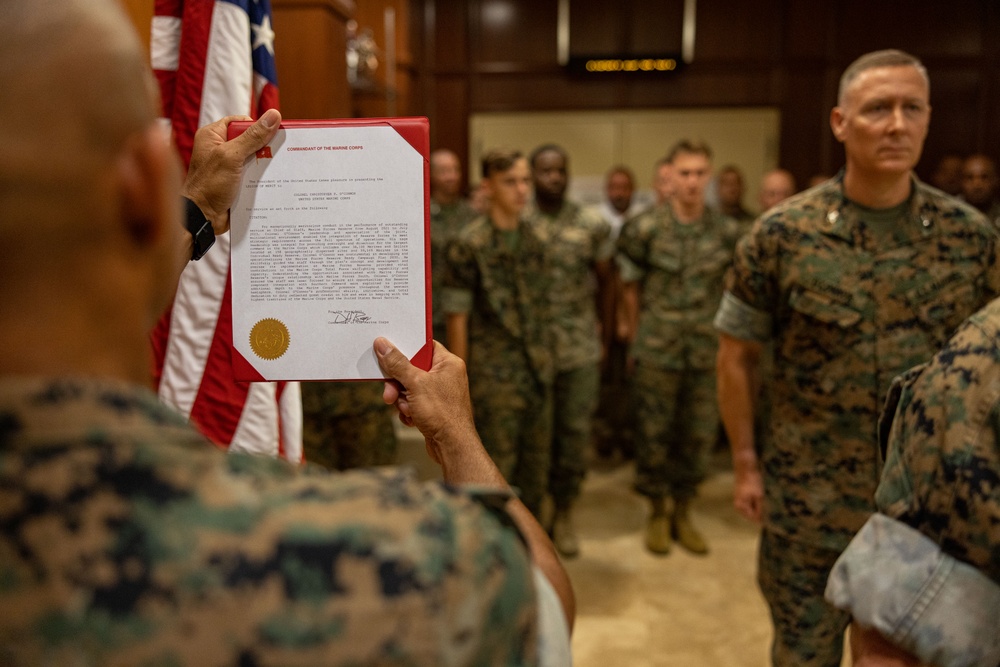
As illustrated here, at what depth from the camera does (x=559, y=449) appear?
3219 mm

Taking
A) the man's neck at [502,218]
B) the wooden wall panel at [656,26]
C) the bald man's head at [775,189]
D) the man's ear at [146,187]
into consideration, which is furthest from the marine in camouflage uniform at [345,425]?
the wooden wall panel at [656,26]

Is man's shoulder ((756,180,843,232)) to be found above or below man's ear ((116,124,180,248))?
below

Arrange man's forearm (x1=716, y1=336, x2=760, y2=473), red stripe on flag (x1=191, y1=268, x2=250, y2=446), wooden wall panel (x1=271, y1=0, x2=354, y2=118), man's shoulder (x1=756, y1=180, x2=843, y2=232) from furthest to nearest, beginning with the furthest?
wooden wall panel (x1=271, y1=0, x2=354, y2=118)
man's forearm (x1=716, y1=336, x2=760, y2=473)
man's shoulder (x1=756, y1=180, x2=843, y2=232)
red stripe on flag (x1=191, y1=268, x2=250, y2=446)

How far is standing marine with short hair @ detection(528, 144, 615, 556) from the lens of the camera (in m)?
3.19

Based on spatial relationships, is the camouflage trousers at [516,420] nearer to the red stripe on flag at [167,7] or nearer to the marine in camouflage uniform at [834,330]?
the marine in camouflage uniform at [834,330]

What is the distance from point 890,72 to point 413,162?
1202 mm

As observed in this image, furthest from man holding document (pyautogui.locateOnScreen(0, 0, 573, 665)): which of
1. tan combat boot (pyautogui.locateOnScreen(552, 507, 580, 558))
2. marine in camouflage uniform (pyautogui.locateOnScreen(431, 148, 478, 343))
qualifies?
marine in camouflage uniform (pyautogui.locateOnScreen(431, 148, 478, 343))

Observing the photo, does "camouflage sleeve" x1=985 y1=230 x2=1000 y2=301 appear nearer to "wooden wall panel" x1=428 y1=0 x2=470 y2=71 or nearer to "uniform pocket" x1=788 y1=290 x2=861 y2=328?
"uniform pocket" x1=788 y1=290 x2=861 y2=328

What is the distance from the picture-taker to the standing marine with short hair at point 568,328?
319cm

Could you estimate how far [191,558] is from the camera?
1.51 feet

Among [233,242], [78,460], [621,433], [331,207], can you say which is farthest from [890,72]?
[621,433]

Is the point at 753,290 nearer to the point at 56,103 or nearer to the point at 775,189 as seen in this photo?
the point at 56,103

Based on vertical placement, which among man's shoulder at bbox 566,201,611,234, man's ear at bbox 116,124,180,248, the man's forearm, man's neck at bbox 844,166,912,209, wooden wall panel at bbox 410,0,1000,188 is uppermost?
wooden wall panel at bbox 410,0,1000,188

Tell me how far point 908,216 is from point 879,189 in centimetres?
8
